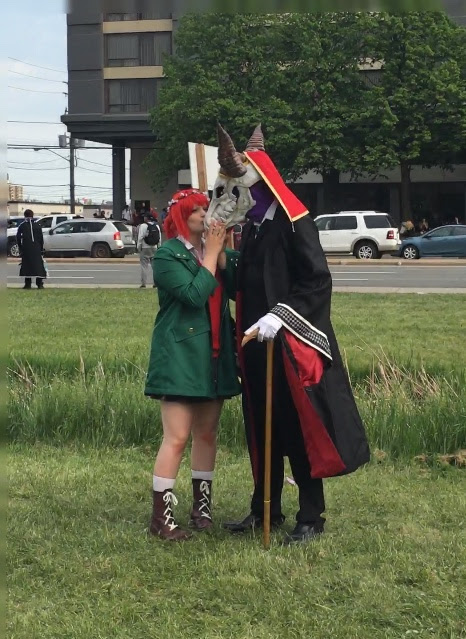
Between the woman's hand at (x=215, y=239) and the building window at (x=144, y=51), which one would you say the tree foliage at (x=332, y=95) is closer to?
the building window at (x=144, y=51)

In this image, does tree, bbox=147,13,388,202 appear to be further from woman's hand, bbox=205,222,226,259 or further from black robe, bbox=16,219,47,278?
woman's hand, bbox=205,222,226,259

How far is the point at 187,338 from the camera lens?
4332mm

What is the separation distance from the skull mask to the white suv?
27502 mm

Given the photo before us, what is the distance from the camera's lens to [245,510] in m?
5.10

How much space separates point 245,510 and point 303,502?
729 mm

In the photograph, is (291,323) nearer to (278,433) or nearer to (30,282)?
(278,433)

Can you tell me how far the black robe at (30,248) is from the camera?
1853 centimetres

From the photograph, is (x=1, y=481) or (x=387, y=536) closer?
(x=1, y=481)

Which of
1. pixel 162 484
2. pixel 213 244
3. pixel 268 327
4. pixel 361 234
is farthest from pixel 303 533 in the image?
pixel 361 234

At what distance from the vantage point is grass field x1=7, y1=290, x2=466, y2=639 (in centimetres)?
351

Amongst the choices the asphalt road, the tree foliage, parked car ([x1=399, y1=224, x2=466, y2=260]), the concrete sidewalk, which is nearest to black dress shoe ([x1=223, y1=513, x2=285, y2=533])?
the asphalt road

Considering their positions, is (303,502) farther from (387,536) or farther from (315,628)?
(315,628)

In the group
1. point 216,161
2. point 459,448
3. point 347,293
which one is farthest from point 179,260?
point 347,293

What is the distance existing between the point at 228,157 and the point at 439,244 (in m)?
28.4
